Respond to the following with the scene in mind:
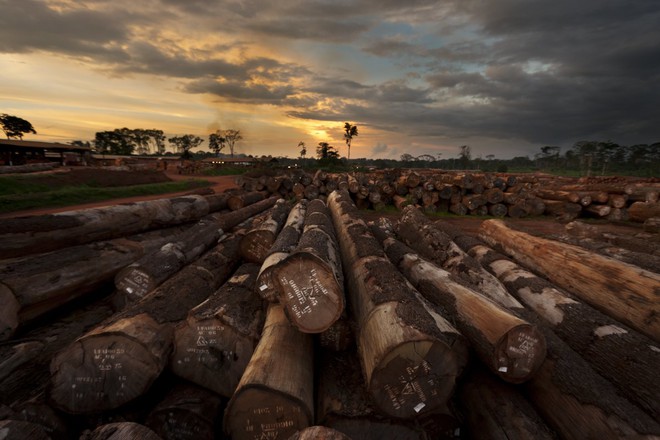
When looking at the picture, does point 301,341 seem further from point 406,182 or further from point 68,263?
point 406,182

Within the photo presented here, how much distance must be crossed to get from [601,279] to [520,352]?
8.15ft

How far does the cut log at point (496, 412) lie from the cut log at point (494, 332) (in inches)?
7.9

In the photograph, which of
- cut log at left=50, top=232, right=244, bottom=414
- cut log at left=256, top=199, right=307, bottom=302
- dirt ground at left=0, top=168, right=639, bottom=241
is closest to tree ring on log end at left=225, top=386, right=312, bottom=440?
cut log at left=256, top=199, right=307, bottom=302

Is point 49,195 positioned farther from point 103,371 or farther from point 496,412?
point 496,412

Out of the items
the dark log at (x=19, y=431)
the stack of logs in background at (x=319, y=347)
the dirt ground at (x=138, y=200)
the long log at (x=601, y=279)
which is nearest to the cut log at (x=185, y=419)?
the stack of logs in background at (x=319, y=347)

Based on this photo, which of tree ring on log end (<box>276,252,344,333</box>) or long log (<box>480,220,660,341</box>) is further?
long log (<box>480,220,660,341</box>)

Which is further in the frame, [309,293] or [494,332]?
[309,293]

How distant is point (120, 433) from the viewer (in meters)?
1.86

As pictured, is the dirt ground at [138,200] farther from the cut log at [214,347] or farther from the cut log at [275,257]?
the cut log at [214,347]

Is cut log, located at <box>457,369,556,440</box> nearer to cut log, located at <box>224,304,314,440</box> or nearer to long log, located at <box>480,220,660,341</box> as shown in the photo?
cut log, located at <box>224,304,314,440</box>

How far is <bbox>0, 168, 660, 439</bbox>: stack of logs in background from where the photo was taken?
7.61 feet

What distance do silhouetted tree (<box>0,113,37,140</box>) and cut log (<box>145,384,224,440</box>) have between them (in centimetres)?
6794

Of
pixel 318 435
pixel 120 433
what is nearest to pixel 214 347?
pixel 120 433

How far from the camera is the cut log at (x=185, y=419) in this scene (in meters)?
2.58
